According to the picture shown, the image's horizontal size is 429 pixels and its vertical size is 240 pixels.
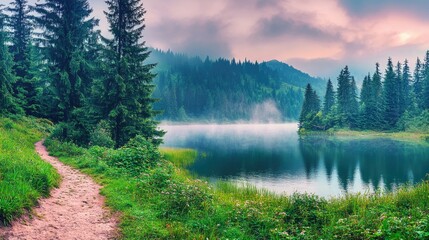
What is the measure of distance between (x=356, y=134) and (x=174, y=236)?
3324 inches

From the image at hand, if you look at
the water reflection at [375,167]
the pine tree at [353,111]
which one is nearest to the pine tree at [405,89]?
the pine tree at [353,111]

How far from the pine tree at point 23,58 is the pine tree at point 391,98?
280 ft

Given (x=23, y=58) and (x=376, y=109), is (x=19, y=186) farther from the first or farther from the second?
(x=376, y=109)

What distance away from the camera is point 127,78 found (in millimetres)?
26906

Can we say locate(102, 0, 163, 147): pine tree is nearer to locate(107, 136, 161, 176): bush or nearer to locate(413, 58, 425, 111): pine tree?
locate(107, 136, 161, 176): bush

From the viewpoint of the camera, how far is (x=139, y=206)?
34.5 ft

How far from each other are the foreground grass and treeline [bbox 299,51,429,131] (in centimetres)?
7955

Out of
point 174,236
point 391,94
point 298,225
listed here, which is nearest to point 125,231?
point 174,236

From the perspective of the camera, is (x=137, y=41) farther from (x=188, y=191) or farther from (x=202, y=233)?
(x=202, y=233)

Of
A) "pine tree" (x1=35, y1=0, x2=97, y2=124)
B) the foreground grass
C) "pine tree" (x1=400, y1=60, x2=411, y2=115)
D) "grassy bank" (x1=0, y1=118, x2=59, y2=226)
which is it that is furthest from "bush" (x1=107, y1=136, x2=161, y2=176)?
"pine tree" (x1=400, y1=60, x2=411, y2=115)

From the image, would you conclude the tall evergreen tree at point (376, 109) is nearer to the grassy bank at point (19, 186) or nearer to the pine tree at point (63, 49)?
the pine tree at point (63, 49)

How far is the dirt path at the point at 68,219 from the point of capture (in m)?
7.72

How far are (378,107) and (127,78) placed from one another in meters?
80.8

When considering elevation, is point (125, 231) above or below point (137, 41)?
below
